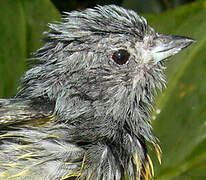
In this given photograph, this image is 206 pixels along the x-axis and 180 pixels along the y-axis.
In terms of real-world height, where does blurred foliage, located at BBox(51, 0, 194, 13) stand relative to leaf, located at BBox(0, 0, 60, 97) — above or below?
above

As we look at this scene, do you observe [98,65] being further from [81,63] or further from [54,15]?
[54,15]

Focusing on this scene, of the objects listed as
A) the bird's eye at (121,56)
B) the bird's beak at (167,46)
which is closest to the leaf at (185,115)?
the bird's beak at (167,46)

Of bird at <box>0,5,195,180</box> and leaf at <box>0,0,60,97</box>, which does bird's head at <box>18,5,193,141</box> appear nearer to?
bird at <box>0,5,195,180</box>

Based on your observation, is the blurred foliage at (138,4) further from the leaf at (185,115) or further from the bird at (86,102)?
the bird at (86,102)

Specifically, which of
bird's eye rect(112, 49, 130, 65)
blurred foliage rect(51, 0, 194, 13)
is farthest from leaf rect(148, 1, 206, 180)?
bird's eye rect(112, 49, 130, 65)

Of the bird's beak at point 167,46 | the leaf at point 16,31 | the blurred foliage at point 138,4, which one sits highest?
the blurred foliage at point 138,4
